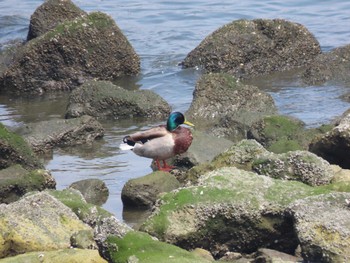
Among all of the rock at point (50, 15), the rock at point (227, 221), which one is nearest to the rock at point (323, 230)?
the rock at point (227, 221)

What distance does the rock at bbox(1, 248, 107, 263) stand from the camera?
6.35 metres

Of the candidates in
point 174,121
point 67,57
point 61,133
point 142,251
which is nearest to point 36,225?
point 142,251

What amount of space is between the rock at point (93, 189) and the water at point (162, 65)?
0.31 feet

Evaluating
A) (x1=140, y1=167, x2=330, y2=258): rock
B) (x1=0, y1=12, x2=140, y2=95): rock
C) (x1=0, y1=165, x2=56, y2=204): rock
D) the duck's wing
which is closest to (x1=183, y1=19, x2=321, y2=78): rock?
(x1=0, y1=12, x2=140, y2=95): rock

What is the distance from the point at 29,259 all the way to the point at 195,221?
1421mm

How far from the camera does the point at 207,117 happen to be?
523 inches

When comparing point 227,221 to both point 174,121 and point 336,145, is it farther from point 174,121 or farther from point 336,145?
point 174,121

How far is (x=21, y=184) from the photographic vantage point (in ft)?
29.6

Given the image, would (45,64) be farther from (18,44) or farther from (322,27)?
(322,27)

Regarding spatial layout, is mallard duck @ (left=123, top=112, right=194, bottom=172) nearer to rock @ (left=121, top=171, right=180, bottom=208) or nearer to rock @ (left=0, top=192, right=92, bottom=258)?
rock @ (left=121, top=171, right=180, bottom=208)

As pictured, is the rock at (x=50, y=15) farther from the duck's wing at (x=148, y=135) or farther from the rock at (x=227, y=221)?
the rock at (x=227, y=221)

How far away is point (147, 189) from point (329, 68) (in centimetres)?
778

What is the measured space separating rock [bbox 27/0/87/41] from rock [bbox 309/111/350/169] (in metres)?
9.71

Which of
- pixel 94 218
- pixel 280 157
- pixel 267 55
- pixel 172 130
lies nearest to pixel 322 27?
pixel 267 55
